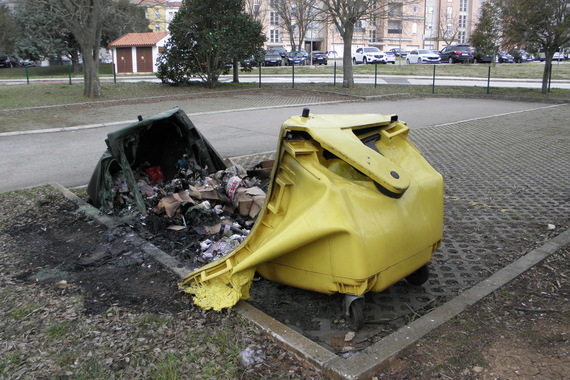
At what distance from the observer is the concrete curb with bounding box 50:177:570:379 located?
303cm

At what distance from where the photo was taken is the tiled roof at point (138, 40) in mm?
47428

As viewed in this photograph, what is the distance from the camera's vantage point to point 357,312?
352cm

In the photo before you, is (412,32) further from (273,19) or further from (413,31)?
(273,19)

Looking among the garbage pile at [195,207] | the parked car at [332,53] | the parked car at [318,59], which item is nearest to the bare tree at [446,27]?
the parked car at [332,53]

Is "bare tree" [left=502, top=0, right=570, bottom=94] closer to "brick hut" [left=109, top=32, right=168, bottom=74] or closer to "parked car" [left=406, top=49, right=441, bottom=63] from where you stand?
"parked car" [left=406, top=49, right=441, bottom=63]

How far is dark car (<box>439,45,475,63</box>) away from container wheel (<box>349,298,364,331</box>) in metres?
46.3

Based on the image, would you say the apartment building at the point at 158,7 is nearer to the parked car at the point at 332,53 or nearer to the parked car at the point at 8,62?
the parked car at the point at 8,62

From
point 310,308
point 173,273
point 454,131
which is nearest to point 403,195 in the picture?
point 310,308

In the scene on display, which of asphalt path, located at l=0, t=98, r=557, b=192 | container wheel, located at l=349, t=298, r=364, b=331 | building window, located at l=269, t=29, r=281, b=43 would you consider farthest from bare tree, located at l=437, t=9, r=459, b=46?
container wheel, located at l=349, t=298, r=364, b=331

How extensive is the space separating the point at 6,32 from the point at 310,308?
→ 52798 mm

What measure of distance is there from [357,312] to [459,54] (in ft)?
154

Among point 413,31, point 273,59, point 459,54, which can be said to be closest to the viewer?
point 459,54

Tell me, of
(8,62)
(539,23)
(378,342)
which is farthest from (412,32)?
(378,342)

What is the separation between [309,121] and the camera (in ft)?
12.2
